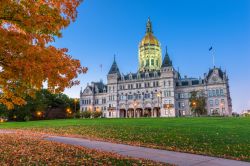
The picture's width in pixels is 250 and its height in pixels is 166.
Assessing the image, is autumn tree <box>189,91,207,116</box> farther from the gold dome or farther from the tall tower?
the gold dome

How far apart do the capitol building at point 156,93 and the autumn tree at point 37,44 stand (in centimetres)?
7321

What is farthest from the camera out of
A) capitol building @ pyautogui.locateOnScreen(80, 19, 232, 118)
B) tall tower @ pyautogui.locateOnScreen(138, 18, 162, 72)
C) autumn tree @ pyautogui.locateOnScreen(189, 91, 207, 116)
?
tall tower @ pyautogui.locateOnScreen(138, 18, 162, 72)

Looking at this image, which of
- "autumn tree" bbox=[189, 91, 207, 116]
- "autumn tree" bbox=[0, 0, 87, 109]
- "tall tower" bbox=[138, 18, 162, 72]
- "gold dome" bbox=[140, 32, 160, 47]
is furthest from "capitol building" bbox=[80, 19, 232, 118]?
"autumn tree" bbox=[0, 0, 87, 109]

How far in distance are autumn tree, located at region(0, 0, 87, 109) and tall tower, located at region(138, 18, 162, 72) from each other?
106 metres

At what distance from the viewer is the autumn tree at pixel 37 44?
838 cm

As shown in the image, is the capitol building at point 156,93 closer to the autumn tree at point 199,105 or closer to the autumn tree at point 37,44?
the autumn tree at point 199,105

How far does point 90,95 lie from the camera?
370ft

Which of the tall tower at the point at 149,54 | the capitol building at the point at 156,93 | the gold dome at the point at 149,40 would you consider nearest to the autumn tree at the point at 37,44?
the capitol building at the point at 156,93

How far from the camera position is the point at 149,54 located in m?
118

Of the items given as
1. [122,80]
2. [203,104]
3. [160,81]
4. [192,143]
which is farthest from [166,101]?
[192,143]

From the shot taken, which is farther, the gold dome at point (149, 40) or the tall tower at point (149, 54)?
the gold dome at point (149, 40)

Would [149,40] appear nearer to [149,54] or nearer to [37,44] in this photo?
[149,54]

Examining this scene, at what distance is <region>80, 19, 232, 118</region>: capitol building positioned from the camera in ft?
289

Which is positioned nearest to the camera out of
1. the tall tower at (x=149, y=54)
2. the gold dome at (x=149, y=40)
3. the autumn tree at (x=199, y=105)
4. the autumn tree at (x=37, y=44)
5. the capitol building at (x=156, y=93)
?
the autumn tree at (x=37, y=44)
